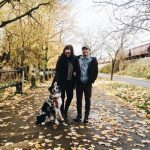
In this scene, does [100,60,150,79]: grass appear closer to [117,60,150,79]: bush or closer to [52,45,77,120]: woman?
[117,60,150,79]: bush

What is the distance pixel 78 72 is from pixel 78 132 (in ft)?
6.01

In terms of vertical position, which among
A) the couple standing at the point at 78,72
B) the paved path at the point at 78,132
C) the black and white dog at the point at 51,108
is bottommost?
the paved path at the point at 78,132

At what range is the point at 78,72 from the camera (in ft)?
27.3

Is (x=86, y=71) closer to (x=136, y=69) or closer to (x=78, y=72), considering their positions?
(x=78, y=72)

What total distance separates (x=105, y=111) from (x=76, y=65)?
2810 millimetres

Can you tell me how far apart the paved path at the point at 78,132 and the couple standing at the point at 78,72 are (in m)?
0.81

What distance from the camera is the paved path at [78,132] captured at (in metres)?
6.11

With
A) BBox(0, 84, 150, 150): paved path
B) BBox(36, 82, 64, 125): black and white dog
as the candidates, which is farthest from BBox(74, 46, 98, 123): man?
BBox(0, 84, 150, 150): paved path

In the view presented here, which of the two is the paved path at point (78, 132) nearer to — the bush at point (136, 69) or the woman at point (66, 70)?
the woman at point (66, 70)

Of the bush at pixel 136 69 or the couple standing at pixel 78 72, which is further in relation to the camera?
the bush at pixel 136 69

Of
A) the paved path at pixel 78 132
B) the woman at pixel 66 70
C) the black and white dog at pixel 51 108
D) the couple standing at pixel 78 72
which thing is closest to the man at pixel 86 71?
the couple standing at pixel 78 72

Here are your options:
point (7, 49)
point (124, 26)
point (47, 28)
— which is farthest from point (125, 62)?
point (124, 26)

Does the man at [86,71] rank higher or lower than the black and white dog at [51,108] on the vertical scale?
Result: higher

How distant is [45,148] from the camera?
19.2ft
